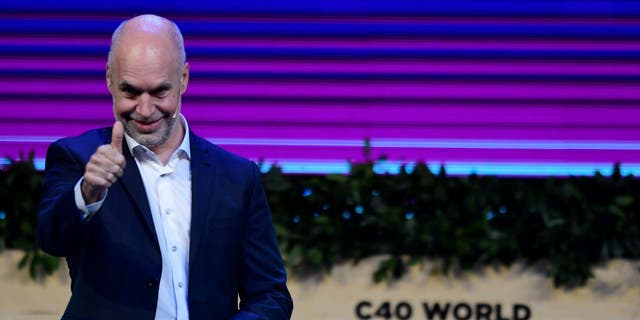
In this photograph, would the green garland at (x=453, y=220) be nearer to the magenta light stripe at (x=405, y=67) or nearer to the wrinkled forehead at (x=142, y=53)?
the magenta light stripe at (x=405, y=67)

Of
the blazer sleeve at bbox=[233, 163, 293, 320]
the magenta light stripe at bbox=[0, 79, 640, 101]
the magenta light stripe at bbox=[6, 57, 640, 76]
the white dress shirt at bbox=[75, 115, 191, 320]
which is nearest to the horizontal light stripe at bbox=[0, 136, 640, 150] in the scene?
the magenta light stripe at bbox=[0, 79, 640, 101]

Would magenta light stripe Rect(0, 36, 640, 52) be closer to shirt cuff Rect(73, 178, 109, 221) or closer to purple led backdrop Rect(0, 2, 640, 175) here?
purple led backdrop Rect(0, 2, 640, 175)

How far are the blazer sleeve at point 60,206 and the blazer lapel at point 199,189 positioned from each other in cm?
25

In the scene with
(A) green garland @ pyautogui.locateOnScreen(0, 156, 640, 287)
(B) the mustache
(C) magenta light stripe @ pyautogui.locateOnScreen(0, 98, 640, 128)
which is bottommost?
(A) green garland @ pyautogui.locateOnScreen(0, 156, 640, 287)

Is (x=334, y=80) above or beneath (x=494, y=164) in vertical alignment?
above

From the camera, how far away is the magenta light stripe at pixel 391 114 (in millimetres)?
4703

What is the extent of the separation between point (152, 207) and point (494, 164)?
252 centimetres

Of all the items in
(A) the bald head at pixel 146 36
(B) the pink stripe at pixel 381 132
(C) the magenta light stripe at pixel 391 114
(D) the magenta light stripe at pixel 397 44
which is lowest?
(B) the pink stripe at pixel 381 132

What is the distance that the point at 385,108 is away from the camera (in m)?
4.69

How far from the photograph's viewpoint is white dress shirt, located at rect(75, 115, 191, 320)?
Result: 2.42m

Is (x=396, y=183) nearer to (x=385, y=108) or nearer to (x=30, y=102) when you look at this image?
(x=385, y=108)

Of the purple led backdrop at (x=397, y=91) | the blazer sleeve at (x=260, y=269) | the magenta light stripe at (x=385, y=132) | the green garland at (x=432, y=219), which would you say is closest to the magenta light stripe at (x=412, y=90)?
the purple led backdrop at (x=397, y=91)

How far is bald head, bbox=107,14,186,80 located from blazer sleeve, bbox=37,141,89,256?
0.75 feet

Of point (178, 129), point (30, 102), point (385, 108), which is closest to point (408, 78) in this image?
point (385, 108)
